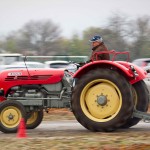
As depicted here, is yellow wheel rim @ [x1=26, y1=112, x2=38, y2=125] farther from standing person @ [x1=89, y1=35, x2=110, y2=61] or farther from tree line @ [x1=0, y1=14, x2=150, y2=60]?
tree line @ [x1=0, y1=14, x2=150, y2=60]

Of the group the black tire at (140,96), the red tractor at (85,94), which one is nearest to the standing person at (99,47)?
the red tractor at (85,94)

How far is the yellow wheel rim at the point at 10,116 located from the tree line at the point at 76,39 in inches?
1226

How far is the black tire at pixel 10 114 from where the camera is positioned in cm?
1157

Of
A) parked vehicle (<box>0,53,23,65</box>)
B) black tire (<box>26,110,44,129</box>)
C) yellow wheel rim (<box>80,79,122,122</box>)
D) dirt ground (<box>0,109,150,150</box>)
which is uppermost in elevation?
parked vehicle (<box>0,53,23,65</box>)

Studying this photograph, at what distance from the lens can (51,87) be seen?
11836 millimetres

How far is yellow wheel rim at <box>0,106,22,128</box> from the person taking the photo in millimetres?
11609

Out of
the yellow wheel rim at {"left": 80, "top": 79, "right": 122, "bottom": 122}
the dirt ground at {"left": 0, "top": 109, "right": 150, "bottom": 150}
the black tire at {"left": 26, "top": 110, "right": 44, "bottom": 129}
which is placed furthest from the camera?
the black tire at {"left": 26, "top": 110, "right": 44, "bottom": 129}

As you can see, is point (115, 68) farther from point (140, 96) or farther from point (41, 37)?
point (41, 37)

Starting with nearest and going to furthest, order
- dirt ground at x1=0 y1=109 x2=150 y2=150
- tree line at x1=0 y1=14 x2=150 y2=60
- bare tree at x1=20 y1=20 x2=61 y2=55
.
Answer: dirt ground at x1=0 y1=109 x2=150 y2=150 → tree line at x1=0 y1=14 x2=150 y2=60 → bare tree at x1=20 y1=20 x2=61 y2=55

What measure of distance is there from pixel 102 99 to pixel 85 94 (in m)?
0.38

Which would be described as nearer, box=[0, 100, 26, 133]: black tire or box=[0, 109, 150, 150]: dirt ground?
box=[0, 109, 150, 150]: dirt ground

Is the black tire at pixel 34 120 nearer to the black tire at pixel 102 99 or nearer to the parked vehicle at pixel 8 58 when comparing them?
the black tire at pixel 102 99

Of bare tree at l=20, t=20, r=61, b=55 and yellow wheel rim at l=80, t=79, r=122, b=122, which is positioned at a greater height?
bare tree at l=20, t=20, r=61, b=55

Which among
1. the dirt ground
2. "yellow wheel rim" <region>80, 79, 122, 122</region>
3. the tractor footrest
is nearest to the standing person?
"yellow wheel rim" <region>80, 79, 122, 122</region>
